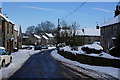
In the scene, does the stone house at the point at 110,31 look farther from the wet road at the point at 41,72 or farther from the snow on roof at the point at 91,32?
the snow on roof at the point at 91,32

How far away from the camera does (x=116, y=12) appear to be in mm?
43719

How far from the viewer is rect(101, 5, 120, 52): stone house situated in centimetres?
3817

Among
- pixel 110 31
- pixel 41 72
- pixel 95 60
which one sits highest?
pixel 110 31

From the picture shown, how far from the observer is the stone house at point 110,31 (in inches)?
1503

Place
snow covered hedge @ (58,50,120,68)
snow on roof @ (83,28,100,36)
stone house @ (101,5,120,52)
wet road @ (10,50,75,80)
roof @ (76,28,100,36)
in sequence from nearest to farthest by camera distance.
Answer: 1. wet road @ (10,50,75,80)
2. snow covered hedge @ (58,50,120,68)
3. stone house @ (101,5,120,52)
4. roof @ (76,28,100,36)
5. snow on roof @ (83,28,100,36)

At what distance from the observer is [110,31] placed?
41.0 metres

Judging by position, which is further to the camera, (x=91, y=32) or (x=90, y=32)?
(x=90, y=32)

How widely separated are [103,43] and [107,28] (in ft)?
12.3

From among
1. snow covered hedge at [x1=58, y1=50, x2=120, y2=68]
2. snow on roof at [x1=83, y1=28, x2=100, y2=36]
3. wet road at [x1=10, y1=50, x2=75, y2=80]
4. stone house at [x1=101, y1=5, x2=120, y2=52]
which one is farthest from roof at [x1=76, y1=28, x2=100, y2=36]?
wet road at [x1=10, y1=50, x2=75, y2=80]

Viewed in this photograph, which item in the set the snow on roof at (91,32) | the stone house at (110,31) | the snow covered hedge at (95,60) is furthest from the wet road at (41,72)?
the snow on roof at (91,32)

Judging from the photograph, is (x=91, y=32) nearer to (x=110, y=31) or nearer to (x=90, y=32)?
(x=90, y=32)

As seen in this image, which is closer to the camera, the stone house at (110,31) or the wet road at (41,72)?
the wet road at (41,72)

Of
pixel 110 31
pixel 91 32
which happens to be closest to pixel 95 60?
pixel 110 31

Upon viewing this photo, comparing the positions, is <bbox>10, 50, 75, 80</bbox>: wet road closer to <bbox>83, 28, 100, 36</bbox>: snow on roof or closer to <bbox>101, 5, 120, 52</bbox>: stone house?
<bbox>101, 5, 120, 52</bbox>: stone house
